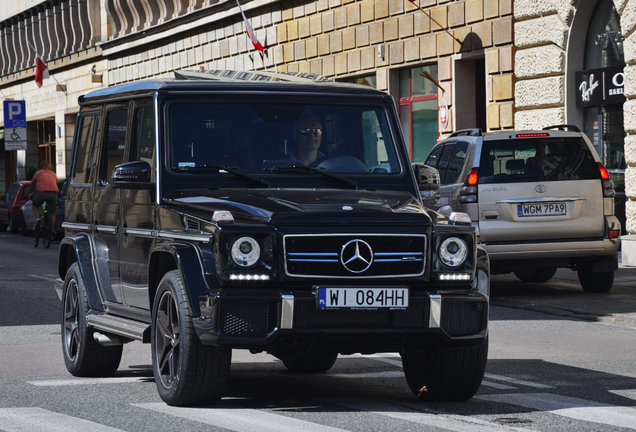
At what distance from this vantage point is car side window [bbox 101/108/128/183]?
327 inches

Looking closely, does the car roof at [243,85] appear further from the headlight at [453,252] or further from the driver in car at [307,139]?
the headlight at [453,252]

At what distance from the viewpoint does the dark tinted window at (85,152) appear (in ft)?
29.3

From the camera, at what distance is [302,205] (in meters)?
6.74

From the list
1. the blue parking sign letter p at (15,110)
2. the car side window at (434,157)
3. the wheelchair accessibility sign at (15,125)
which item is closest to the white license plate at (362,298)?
the car side window at (434,157)

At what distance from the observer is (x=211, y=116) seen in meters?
7.77

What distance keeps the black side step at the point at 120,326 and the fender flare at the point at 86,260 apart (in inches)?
4.9

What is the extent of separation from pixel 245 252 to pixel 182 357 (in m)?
0.66

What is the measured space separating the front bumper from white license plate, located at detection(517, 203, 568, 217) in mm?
7448

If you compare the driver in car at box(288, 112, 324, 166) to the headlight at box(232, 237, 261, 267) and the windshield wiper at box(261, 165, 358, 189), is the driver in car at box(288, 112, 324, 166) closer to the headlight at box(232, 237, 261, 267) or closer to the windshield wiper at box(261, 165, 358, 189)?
the windshield wiper at box(261, 165, 358, 189)

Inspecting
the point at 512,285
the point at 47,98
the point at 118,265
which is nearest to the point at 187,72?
the point at 118,265

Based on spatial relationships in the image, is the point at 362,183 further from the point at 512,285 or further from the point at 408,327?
the point at 512,285

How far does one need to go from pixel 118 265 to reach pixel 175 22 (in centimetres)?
2966

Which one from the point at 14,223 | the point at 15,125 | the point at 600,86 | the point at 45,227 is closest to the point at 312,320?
the point at 600,86

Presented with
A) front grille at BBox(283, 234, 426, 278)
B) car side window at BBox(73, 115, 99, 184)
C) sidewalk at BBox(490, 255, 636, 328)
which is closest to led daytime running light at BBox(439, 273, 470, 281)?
front grille at BBox(283, 234, 426, 278)
